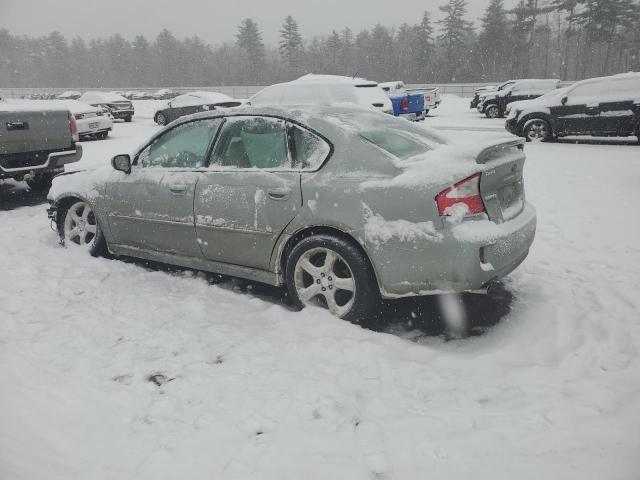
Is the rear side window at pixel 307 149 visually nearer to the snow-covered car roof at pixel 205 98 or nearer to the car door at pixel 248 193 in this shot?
the car door at pixel 248 193

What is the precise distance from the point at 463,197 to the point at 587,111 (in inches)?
445

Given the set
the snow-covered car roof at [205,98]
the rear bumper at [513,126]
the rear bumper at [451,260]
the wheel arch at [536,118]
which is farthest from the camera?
the snow-covered car roof at [205,98]

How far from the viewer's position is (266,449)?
2.32 metres

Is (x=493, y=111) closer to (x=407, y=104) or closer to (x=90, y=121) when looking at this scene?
(x=407, y=104)

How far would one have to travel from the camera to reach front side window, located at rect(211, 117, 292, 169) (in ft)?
12.3

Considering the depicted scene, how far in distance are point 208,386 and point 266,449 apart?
2.18 feet

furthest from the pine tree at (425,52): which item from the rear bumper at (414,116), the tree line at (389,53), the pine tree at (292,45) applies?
the rear bumper at (414,116)

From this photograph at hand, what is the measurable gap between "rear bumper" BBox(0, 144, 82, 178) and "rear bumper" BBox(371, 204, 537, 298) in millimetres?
6110

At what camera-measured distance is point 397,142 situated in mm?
3707

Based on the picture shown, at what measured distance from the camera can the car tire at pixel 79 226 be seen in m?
5.06

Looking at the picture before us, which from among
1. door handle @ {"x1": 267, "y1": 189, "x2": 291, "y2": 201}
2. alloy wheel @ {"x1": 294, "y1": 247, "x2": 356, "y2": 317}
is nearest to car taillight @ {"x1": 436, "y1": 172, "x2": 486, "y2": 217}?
A: alloy wheel @ {"x1": 294, "y1": 247, "x2": 356, "y2": 317}

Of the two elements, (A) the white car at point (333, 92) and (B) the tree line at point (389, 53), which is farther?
(B) the tree line at point (389, 53)

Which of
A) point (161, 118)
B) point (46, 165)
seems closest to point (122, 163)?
point (46, 165)

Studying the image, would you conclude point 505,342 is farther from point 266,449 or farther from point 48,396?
point 48,396
